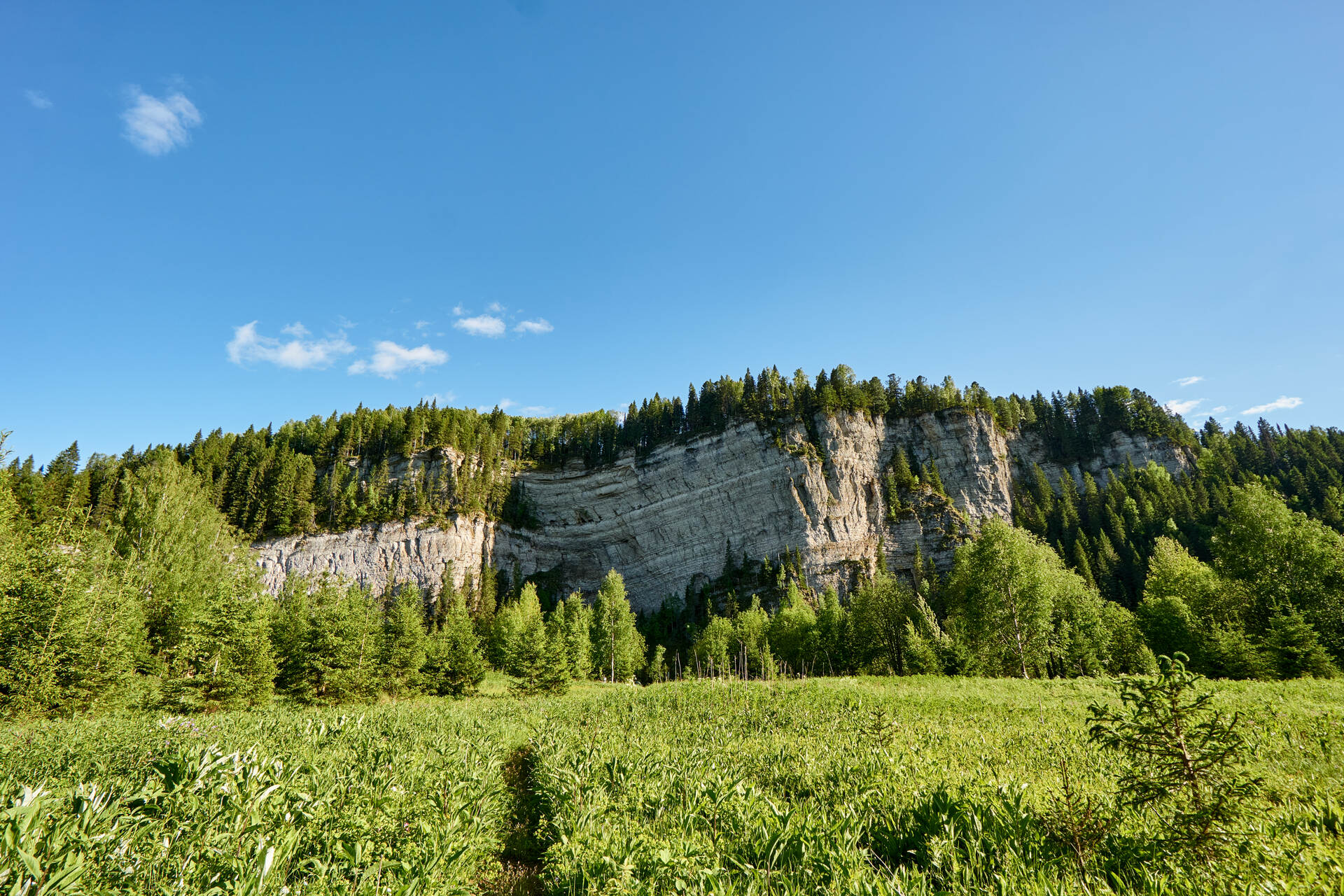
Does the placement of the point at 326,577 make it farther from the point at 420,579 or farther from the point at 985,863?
the point at 985,863

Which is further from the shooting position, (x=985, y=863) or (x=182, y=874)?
(x=985, y=863)

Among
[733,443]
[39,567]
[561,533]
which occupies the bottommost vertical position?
[39,567]

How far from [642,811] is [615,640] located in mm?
52597

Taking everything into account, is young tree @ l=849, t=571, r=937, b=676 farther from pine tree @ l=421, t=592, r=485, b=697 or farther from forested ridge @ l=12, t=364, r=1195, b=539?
forested ridge @ l=12, t=364, r=1195, b=539

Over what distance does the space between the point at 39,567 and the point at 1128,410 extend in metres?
144

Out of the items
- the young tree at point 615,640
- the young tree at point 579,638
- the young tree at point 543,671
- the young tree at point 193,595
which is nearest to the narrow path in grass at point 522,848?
the young tree at point 193,595

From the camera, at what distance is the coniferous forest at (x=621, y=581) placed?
87.4 ft

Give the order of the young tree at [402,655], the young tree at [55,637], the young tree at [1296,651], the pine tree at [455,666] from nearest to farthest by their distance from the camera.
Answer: the young tree at [1296,651], the young tree at [55,637], the young tree at [402,655], the pine tree at [455,666]

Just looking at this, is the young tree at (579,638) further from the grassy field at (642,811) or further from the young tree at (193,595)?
the grassy field at (642,811)

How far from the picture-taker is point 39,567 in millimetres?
28969

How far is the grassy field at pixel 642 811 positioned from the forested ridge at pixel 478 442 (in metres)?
79.0

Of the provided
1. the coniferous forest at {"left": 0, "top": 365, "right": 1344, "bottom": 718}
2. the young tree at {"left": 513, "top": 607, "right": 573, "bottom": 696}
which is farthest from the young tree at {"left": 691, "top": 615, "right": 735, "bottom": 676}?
the young tree at {"left": 513, "top": 607, "right": 573, "bottom": 696}

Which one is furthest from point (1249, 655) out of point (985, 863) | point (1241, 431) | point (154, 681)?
point (1241, 431)

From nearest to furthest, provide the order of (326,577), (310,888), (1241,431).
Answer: (310,888), (326,577), (1241,431)
